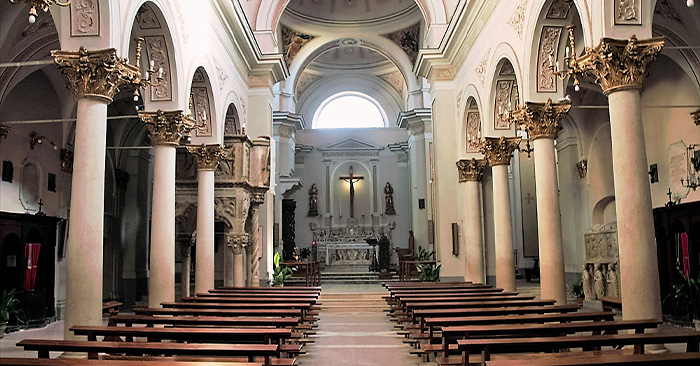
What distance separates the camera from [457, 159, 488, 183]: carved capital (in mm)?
15969

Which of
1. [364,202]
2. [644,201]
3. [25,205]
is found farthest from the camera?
[364,202]

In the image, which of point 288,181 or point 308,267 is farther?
point 288,181

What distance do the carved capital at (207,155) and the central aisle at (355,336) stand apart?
14.1ft

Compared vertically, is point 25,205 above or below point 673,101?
below

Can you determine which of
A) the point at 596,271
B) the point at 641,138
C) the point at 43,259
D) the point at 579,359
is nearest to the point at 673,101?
the point at 596,271

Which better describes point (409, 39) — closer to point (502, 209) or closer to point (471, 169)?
point (471, 169)

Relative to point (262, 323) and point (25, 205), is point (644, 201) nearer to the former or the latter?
point (262, 323)

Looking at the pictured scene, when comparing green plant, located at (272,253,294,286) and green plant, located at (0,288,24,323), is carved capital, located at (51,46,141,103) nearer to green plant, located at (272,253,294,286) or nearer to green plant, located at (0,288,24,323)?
green plant, located at (0,288,24,323)

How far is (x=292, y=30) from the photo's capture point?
24438 mm

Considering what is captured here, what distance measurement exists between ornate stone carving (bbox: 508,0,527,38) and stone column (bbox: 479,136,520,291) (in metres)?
3.02

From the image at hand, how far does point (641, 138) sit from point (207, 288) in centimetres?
923

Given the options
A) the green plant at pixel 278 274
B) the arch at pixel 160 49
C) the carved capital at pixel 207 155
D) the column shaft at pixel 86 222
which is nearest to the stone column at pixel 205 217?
the carved capital at pixel 207 155

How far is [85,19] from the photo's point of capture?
7.81m

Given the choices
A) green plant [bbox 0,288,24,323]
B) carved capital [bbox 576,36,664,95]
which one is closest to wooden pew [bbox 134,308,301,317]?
green plant [bbox 0,288,24,323]
